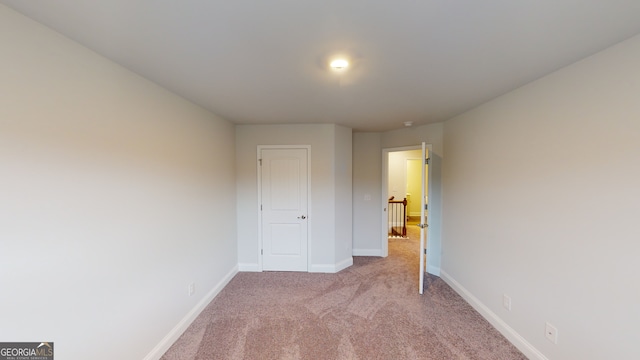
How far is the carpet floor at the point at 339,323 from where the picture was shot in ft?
6.98

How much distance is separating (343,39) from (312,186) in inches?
105

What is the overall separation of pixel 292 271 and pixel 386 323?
180 centimetres

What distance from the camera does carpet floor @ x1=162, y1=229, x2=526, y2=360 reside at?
2129 millimetres

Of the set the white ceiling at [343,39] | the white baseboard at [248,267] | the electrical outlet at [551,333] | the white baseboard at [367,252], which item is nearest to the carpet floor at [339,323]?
the white baseboard at [248,267]

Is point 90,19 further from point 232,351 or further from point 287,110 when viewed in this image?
point 232,351

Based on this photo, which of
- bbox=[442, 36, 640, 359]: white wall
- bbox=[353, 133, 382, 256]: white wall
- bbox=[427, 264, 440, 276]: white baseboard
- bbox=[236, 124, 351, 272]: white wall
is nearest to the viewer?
bbox=[442, 36, 640, 359]: white wall

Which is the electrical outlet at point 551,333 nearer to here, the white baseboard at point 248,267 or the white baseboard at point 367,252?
the white baseboard at point 367,252

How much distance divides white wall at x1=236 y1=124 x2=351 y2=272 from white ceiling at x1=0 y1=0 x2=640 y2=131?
61.3 inches

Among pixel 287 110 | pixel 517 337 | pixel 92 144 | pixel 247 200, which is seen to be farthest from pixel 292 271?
pixel 92 144

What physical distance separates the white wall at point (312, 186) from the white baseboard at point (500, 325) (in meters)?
1.80

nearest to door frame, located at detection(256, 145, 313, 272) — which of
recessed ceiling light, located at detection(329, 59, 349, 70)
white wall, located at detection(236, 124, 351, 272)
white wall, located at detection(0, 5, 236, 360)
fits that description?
white wall, located at detection(236, 124, 351, 272)

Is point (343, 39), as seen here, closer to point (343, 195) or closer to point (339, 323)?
point (339, 323)

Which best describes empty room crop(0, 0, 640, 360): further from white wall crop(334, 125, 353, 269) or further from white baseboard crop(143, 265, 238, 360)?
white wall crop(334, 125, 353, 269)

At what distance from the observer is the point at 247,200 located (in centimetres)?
393
